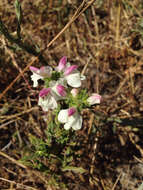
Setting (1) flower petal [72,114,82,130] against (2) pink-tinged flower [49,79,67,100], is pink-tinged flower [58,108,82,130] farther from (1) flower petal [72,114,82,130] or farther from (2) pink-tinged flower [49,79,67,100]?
(2) pink-tinged flower [49,79,67,100]

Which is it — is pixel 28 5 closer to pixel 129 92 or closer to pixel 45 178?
pixel 129 92

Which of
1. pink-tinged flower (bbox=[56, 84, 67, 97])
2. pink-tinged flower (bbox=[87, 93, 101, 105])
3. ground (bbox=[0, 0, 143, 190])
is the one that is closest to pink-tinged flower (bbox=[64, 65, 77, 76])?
pink-tinged flower (bbox=[56, 84, 67, 97])

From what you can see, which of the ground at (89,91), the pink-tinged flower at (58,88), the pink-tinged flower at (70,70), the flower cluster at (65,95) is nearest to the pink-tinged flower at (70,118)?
the flower cluster at (65,95)

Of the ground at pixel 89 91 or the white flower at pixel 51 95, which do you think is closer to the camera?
the white flower at pixel 51 95

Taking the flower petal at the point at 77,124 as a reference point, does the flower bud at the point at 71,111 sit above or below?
above

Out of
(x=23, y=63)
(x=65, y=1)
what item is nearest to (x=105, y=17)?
(x=65, y=1)

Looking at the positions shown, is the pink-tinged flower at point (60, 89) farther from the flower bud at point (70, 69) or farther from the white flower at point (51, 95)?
the flower bud at point (70, 69)

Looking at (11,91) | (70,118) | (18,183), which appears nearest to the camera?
(70,118)

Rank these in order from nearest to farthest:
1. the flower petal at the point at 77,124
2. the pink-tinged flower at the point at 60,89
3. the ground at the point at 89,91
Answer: the pink-tinged flower at the point at 60,89 < the flower petal at the point at 77,124 < the ground at the point at 89,91
